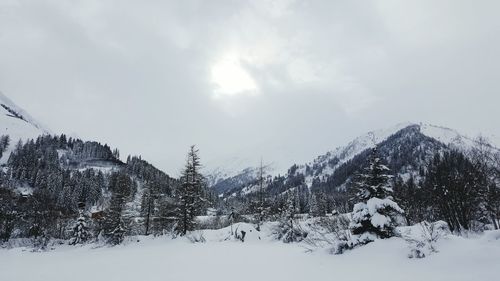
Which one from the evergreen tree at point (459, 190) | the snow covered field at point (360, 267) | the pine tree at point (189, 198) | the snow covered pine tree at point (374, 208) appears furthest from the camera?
the pine tree at point (189, 198)

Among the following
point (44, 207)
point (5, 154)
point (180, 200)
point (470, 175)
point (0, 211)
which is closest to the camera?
point (470, 175)

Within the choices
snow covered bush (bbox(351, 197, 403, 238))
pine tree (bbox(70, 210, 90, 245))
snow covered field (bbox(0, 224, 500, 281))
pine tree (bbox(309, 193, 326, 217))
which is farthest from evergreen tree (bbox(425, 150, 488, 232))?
pine tree (bbox(70, 210, 90, 245))

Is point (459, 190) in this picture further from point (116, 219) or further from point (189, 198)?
point (116, 219)

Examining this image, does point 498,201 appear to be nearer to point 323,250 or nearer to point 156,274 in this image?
point 323,250

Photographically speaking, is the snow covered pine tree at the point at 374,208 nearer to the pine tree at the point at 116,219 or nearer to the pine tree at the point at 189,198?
the pine tree at the point at 189,198

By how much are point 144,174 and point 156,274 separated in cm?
17985

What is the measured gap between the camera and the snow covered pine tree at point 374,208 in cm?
1371

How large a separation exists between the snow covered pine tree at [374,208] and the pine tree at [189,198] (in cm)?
2550

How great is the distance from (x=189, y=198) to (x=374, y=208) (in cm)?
2745

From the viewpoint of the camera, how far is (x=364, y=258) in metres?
11.0

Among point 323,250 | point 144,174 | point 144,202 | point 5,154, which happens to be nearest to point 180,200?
point 144,202

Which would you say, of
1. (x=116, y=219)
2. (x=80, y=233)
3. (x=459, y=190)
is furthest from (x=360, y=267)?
(x=80, y=233)

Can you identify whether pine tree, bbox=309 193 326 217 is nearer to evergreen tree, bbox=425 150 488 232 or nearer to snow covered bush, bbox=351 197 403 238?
evergreen tree, bbox=425 150 488 232

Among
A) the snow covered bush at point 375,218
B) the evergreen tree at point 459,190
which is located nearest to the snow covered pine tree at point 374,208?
the snow covered bush at point 375,218
